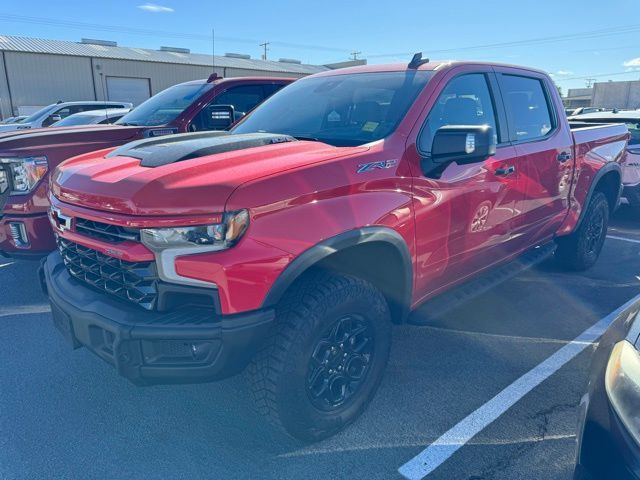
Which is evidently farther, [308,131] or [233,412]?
[308,131]

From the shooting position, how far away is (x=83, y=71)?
105ft

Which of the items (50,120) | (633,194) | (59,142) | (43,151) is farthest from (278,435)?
(50,120)

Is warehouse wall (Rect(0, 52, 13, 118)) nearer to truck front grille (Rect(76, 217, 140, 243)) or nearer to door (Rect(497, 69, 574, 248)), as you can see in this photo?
truck front grille (Rect(76, 217, 140, 243))

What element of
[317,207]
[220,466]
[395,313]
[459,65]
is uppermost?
[459,65]

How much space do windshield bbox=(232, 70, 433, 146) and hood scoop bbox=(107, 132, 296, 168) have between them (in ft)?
1.12

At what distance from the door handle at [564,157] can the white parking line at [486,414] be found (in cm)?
140

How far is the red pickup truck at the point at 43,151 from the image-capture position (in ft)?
12.1

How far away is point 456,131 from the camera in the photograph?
2549 millimetres

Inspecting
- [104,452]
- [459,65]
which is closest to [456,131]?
[459,65]

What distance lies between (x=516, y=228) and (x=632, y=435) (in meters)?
2.28

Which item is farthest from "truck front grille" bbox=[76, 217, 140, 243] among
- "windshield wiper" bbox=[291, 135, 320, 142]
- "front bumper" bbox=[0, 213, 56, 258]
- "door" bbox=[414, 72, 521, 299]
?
"front bumper" bbox=[0, 213, 56, 258]

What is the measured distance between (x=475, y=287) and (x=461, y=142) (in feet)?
4.07

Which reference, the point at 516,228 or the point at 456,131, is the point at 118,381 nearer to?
the point at 456,131

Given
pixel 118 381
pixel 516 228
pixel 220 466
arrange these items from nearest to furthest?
pixel 220 466, pixel 118 381, pixel 516 228
